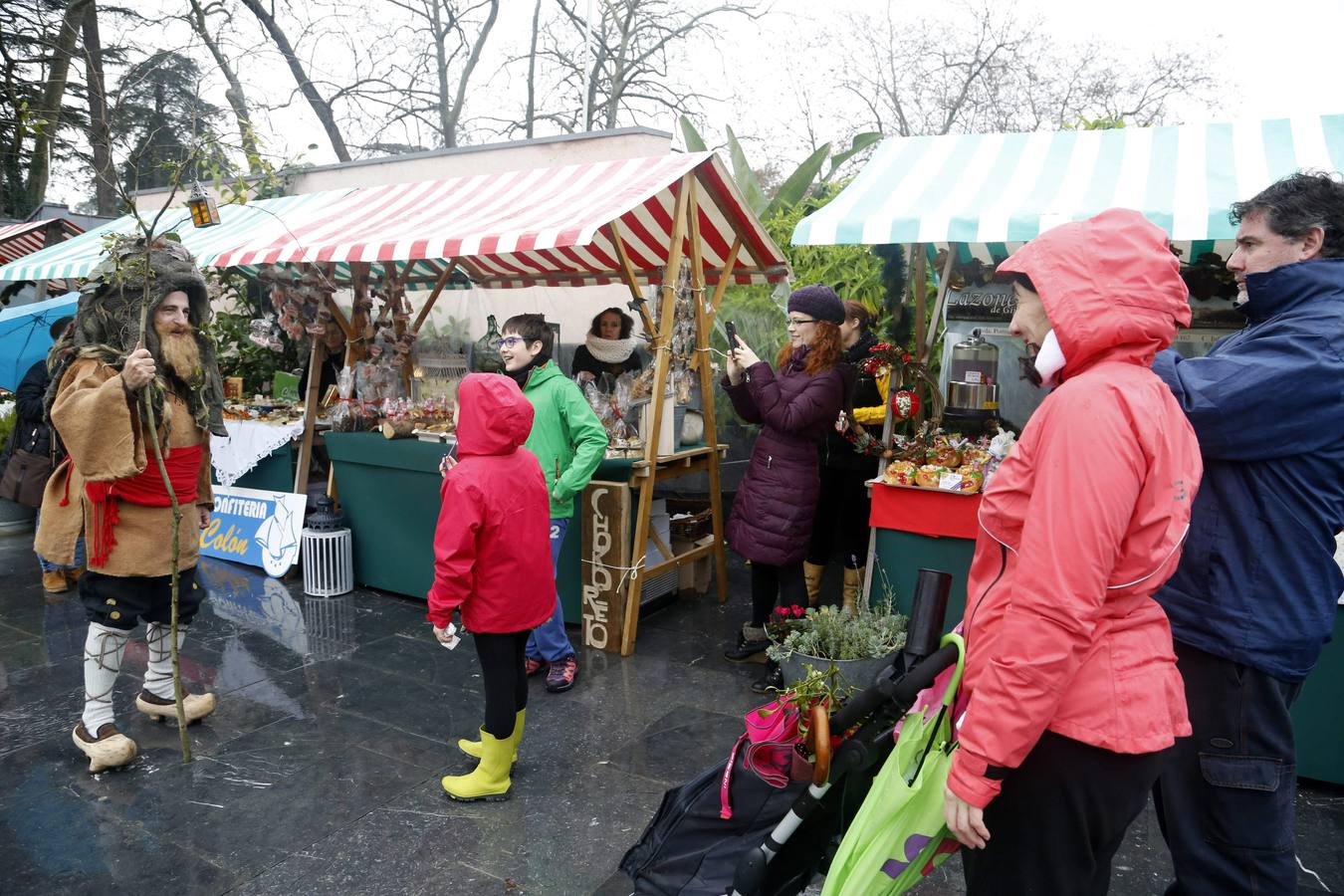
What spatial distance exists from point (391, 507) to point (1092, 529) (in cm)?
500

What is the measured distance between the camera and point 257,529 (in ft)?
21.0

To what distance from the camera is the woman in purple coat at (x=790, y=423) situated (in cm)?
431

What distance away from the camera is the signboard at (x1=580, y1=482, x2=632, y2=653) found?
16.1ft

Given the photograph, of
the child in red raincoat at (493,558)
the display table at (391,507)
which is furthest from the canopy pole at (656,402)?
the child in red raincoat at (493,558)

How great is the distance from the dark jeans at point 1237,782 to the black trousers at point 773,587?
8.07ft

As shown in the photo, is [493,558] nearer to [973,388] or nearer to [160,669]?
[160,669]

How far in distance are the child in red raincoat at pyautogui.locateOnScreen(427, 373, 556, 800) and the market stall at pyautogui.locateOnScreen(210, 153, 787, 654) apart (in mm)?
1256

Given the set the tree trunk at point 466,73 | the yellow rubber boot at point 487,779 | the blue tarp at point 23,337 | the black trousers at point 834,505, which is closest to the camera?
the yellow rubber boot at point 487,779

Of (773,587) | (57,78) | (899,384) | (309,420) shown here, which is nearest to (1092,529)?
(773,587)

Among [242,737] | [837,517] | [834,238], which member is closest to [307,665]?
[242,737]

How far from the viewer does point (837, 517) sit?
5.45m

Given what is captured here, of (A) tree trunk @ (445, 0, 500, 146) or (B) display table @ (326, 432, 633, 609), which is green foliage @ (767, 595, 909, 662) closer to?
(B) display table @ (326, 432, 633, 609)

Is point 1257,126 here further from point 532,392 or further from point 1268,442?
point 532,392

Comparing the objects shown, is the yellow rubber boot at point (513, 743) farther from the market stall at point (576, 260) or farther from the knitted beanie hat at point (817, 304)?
the knitted beanie hat at point (817, 304)
